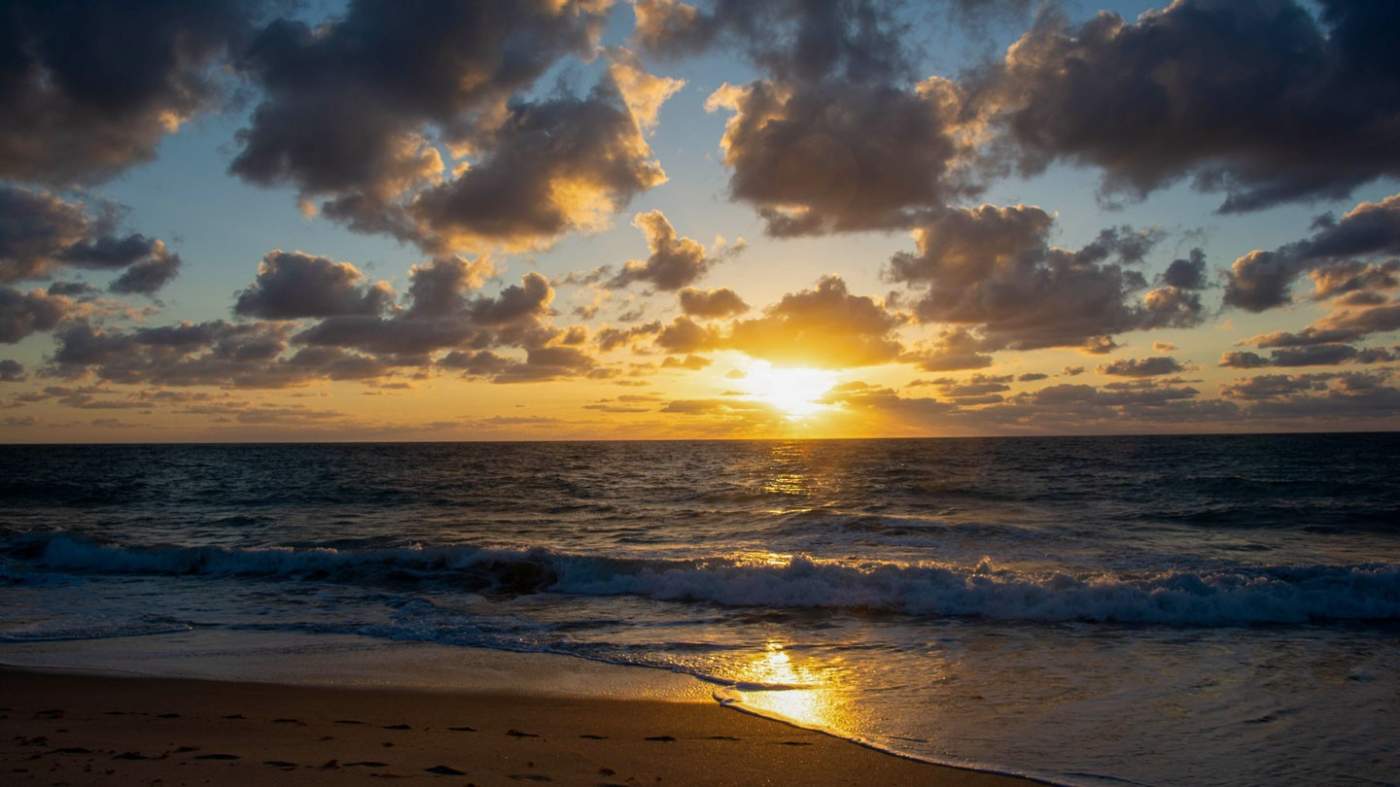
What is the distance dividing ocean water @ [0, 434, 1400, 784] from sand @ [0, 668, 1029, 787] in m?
0.88

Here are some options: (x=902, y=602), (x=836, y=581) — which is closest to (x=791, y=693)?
(x=902, y=602)

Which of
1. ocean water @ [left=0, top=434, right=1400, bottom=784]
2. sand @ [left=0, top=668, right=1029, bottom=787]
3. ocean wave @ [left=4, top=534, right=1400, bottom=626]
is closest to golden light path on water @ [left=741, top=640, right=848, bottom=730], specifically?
ocean water @ [left=0, top=434, right=1400, bottom=784]

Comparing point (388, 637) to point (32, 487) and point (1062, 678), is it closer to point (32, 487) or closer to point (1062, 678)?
point (1062, 678)

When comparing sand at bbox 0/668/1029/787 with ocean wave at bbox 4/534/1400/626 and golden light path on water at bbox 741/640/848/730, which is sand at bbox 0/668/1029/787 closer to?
golden light path on water at bbox 741/640/848/730

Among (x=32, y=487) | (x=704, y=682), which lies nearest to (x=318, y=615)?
(x=704, y=682)

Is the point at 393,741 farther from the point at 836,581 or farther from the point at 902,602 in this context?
the point at 836,581

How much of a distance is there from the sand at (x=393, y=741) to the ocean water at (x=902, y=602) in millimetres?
877

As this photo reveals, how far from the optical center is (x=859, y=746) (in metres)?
6.70

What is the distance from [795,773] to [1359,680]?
720cm

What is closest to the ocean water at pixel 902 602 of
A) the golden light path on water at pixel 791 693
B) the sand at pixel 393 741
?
the golden light path on water at pixel 791 693

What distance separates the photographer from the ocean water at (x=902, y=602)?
731cm

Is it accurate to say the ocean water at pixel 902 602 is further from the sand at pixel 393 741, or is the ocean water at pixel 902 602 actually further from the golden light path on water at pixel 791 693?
the sand at pixel 393 741

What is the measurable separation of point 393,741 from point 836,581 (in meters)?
9.74

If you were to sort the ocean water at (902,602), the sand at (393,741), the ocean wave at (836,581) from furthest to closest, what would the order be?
1. the ocean wave at (836,581)
2. the ocean water at (902,602)
3. the sand at (393,741)
